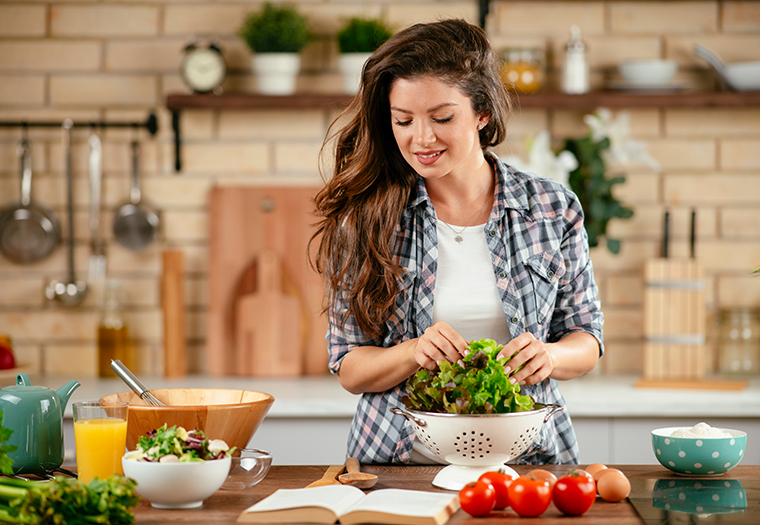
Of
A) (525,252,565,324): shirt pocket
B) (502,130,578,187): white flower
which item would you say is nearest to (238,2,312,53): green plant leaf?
(502,130,578,187): white flower

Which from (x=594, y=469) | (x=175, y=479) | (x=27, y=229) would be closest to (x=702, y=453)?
(x=594, y=469)

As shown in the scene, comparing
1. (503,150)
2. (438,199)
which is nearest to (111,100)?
(503,150)

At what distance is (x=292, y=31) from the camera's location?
8.72ft

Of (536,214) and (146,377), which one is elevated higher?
(536,214)

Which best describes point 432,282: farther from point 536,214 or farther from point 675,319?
point 675,319

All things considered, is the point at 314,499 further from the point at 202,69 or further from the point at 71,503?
the point at 202,69

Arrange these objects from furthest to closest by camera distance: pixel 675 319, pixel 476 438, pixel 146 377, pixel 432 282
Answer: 1. pixel 146 377
2. pixel 675 319
3. pixel 432 282
4. pixel 476 438

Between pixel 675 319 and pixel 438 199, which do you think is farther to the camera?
pixel 675 319

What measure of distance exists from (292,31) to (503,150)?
82 cm

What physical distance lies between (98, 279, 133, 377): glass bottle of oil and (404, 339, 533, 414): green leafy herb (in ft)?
5.76

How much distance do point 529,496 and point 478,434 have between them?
14cm

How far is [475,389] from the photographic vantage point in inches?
48.7

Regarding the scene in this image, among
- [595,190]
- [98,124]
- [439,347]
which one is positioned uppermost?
[98,124]

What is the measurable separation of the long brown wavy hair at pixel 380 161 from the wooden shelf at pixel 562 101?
1.04 m
